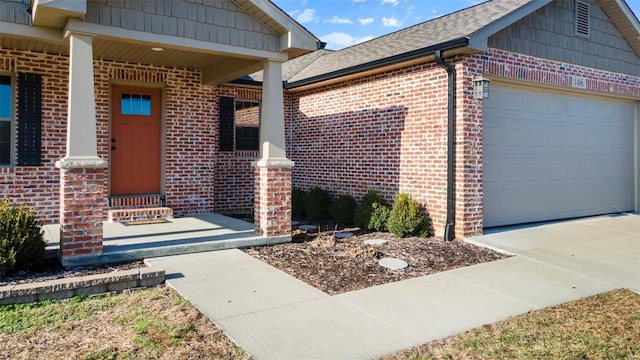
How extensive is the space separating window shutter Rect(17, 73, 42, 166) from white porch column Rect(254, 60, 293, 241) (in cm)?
400

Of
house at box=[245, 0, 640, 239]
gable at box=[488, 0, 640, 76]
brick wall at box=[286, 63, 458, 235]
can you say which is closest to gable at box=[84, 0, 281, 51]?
house at box=[245, 0, 640, 239]

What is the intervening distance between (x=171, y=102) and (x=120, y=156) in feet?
4.78

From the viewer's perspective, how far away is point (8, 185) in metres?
7.82

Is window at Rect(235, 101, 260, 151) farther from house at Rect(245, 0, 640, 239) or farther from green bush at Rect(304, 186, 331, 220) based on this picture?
green bush at Rect(304, 186, 331, 220)

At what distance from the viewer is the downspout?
766 centimetres

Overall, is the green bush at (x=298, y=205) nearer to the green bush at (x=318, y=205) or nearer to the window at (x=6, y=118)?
the green bush at (x=318, y=205)

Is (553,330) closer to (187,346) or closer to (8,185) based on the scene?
(187,346)

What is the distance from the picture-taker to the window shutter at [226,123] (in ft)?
34.0

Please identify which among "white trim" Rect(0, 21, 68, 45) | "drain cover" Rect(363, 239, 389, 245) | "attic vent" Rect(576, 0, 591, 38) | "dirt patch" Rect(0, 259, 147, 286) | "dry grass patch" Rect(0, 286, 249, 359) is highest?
"attic vent" Rect(576, 0, 591, 38)

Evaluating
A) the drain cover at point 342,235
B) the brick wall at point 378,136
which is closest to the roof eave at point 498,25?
the brick wall at point 378,136

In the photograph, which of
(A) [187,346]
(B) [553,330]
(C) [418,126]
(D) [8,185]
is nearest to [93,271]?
(A) [187,346]

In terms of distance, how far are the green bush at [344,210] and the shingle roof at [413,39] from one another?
2684mm

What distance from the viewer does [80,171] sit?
5.70m

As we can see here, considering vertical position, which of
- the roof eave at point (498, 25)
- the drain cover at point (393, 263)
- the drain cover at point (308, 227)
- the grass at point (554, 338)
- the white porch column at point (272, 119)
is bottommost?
the grass at point (554, 338)
